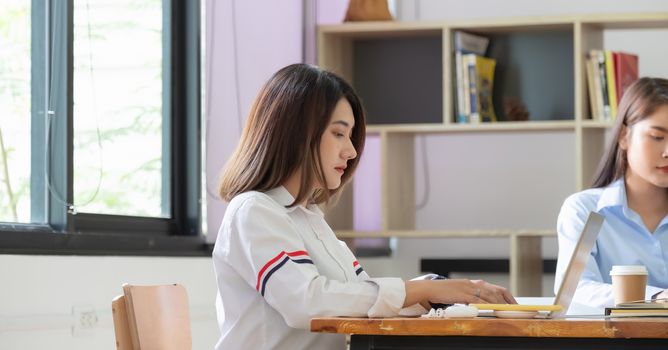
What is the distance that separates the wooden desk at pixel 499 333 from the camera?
5.23 ft

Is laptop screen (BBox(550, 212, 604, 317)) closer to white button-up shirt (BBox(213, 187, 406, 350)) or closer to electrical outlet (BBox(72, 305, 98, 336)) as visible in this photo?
white button-up shirt (BBox(213, 187, 406, 350))

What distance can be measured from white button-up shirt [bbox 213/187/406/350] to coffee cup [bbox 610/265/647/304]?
0.50m

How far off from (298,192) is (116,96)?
55.3 inches

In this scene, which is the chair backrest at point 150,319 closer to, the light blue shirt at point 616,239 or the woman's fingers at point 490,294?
the woman's fingers at point 490,294

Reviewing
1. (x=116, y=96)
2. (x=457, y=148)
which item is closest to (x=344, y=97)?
(x=116, y=96)

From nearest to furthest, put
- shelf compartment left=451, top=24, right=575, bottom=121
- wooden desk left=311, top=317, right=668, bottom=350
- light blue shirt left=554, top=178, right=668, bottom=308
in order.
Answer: wooden desk left=311, top=317, right=668, bottom=350, light blue shirt left=554, top=178, right=668, bottom=308, shelf compartment left=451, top=24, right=575, bottom=121

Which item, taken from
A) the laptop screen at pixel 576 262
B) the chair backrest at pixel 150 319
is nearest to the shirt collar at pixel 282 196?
the chair backrest at pixel 150 319

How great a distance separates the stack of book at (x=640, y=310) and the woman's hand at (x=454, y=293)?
183 millimetres

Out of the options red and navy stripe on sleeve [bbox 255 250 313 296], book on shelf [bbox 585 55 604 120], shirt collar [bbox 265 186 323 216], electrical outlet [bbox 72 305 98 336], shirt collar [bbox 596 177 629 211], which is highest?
book on shelf [bbox 585 55 604 120]

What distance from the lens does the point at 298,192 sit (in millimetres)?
2098

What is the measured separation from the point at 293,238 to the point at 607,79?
235 centimetres

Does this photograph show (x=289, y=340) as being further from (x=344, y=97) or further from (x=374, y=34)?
(x=374, y=34)

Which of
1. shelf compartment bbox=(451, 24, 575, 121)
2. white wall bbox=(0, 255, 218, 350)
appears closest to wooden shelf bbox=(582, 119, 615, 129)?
shelf compartment bbox=(451, 24, 575, 121)

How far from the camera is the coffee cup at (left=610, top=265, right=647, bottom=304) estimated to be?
7.09 ft
